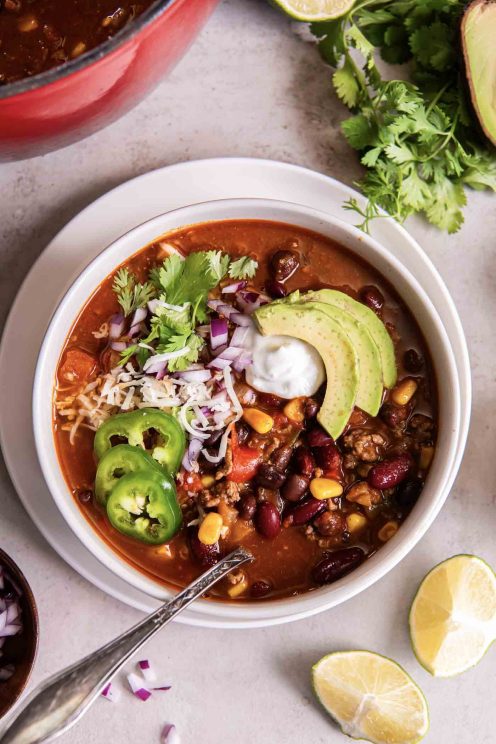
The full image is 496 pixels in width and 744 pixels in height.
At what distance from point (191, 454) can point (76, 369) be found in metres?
0.50

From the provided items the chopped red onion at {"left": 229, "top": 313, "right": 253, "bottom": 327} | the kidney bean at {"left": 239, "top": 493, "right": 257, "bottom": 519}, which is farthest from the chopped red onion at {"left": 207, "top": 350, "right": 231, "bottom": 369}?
the kidney bean at {"left": 239, "top": 493, "right": 257, "bottom": 519}

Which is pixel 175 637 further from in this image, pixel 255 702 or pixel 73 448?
pixel 73 448

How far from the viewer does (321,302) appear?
3.05 metres

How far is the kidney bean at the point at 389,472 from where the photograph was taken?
3.07 metres

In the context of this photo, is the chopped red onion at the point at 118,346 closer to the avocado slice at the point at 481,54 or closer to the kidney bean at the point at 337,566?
the kidney bean at the point at 337,566

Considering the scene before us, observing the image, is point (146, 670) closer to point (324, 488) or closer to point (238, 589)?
point (238, 589)

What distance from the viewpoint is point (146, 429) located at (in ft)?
9.95

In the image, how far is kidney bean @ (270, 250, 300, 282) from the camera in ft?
10.1

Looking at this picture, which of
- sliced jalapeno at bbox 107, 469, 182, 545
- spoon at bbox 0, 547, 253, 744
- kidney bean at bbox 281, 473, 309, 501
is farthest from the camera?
kidney bean at bbox 281, 473, 309, 501

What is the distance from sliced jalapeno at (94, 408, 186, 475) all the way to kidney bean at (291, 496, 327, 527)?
455 mm

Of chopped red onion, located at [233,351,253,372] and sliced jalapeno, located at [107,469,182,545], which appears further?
chopped red onion, located at [233,351,253,372]

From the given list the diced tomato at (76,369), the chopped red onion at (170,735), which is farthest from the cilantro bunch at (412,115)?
the chopped red onion at (170,735)

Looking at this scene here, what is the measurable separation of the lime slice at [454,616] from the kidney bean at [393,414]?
58 cm

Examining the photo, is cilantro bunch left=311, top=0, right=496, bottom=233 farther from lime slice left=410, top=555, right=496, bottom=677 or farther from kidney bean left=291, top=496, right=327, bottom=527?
lime slice left=410, top=555, right=496, bottom=677
